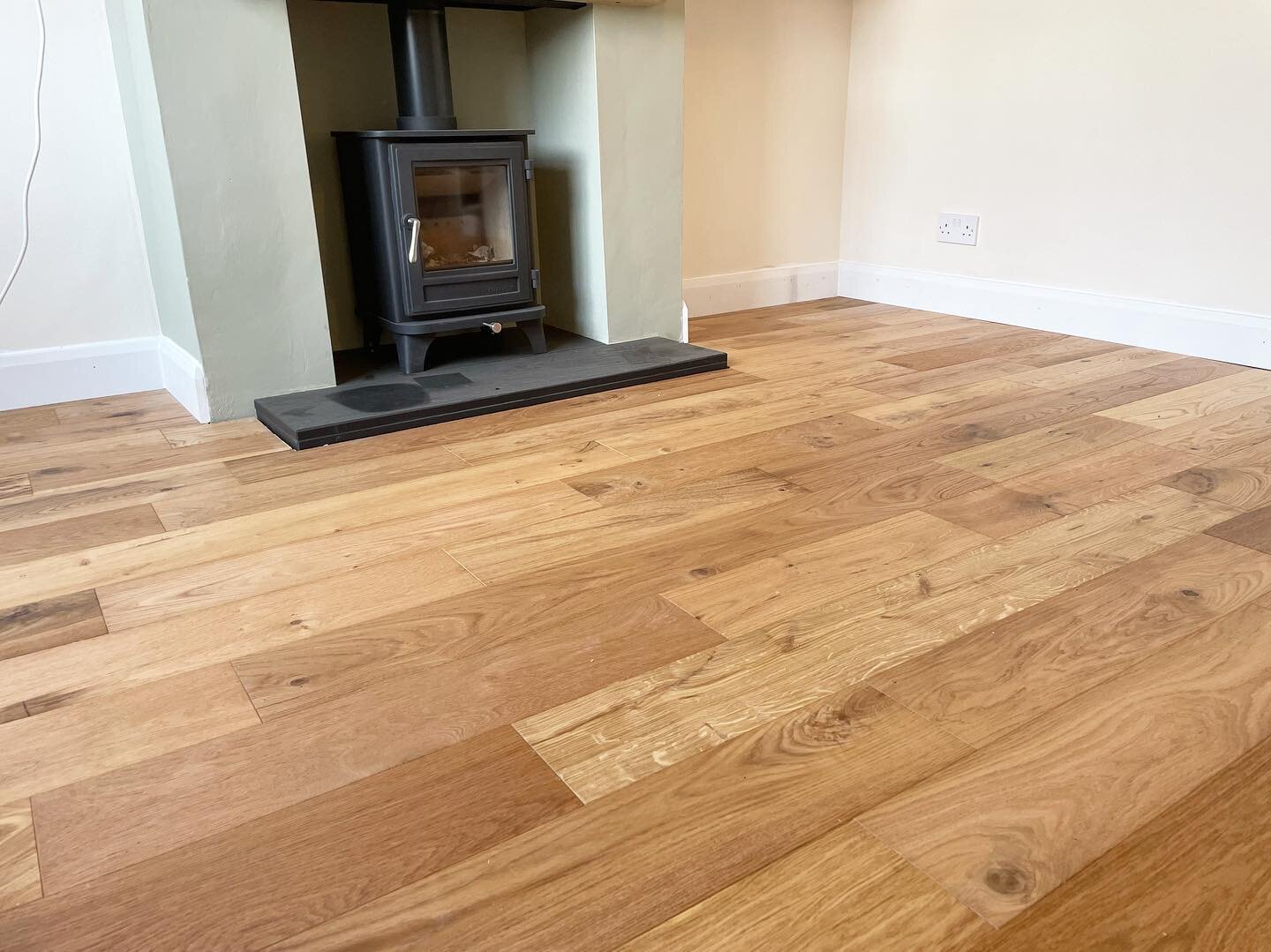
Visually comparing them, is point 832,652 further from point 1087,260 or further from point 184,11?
point 1087,260

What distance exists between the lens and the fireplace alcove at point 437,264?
7.34 feet

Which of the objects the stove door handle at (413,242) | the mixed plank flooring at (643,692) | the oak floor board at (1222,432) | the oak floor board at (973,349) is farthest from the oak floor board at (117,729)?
the oak floor board at (973,349)

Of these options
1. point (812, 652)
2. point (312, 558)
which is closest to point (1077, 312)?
point (812, 652)

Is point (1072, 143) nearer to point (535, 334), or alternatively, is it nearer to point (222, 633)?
point (535, 334)

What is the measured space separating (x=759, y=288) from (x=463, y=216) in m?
1.40

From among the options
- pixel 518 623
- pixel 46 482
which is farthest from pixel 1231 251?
pixel 46 482

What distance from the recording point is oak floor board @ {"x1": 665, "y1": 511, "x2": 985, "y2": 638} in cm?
131

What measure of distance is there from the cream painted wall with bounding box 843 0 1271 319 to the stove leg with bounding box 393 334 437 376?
1.91 metres

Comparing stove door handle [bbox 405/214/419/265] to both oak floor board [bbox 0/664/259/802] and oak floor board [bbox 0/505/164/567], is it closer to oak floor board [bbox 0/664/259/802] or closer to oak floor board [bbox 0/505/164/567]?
oak floor board [bbox 0/505/164/567]

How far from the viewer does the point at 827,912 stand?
0.81 metres

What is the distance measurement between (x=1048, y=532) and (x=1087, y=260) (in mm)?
1697

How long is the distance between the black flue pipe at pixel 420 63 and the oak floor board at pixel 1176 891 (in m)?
2.13

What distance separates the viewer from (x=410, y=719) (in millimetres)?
1090

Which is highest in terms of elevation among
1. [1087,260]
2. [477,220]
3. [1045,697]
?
[477,220]
